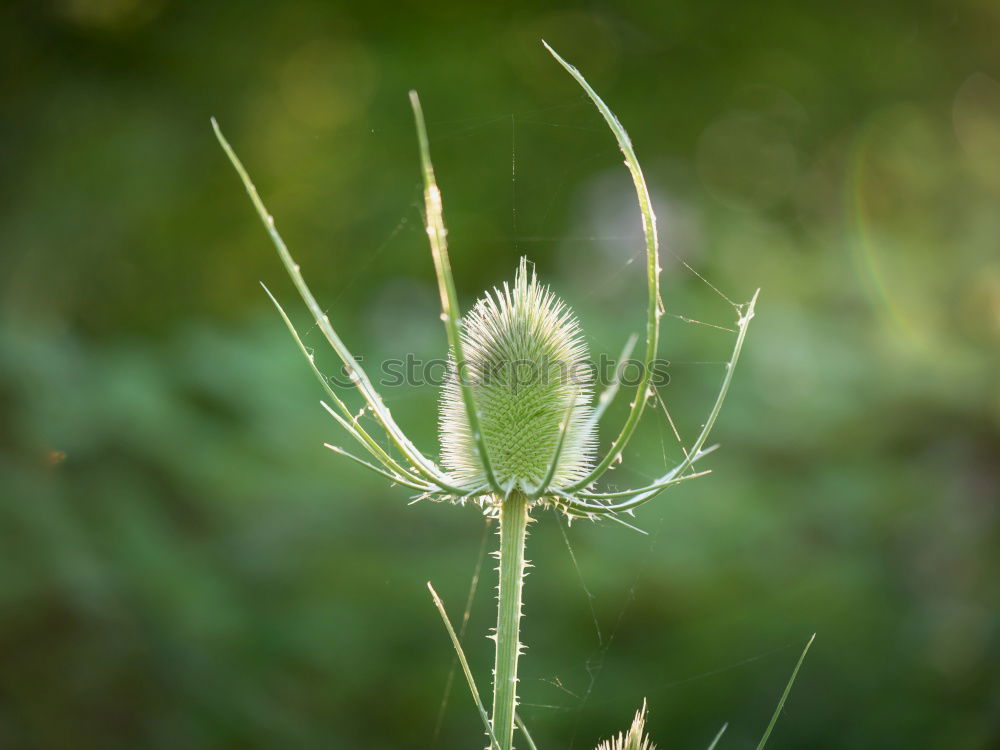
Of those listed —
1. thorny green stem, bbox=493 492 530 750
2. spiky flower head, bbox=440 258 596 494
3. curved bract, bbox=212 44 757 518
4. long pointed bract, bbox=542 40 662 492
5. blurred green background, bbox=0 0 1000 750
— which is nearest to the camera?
long pointed bract, bbox=542 40 662 492

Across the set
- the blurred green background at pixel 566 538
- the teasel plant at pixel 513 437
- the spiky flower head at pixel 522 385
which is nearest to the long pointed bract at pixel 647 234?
the teasel plant at pixel 513 437

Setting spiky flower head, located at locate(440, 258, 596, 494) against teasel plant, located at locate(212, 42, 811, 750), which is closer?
teasel plant, located at locate(212, 42, 811, 750)

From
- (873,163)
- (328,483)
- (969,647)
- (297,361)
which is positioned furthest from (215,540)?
(873,163)

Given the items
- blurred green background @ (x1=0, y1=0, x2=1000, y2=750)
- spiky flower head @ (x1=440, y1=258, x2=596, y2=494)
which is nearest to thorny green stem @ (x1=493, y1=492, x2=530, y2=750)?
spiky flower head @ (x1=440, y1=258, x2=596, y2=494)

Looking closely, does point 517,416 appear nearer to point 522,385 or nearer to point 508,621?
point 522,385

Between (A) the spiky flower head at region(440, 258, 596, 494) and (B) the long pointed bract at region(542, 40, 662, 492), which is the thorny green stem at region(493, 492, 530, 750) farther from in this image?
(B) the long pointed bract at region(542, 40, 662, 492)

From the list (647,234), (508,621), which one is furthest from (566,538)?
(647,234)

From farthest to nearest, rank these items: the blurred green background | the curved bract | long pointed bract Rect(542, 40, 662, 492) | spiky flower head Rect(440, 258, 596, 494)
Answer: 1. the blurred green background
2. spiky flower head Rect(440, 258, 596, 494)
3. the curved bract
4. long pointed bract Rect(542, 40, 662, 492)
